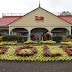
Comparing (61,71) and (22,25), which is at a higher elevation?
(22,25)

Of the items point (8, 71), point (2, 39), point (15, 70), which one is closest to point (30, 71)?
point (15, 70)

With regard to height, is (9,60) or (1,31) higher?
(1,31)

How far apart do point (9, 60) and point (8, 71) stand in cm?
162

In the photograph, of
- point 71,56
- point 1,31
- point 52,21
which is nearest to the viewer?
point 71,56

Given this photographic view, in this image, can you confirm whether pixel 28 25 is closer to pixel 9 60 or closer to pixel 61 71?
pixel 9 60

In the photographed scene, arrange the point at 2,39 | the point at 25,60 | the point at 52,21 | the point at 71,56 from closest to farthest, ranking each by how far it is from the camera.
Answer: the point at 25,60
the point at 71,56
the point at 2,39
the point at 52,21

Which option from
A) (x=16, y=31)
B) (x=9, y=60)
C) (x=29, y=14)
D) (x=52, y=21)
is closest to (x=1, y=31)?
(x=16, y=31)

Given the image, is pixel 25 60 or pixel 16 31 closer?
pixel 25 60

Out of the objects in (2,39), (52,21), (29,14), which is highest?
(29,14)

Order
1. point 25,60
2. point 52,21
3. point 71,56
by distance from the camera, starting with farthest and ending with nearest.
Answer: point 52,21 → point 71,56 → point 25,60

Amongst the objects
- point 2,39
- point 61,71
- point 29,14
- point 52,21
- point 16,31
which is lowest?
point 61,71

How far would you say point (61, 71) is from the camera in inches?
161

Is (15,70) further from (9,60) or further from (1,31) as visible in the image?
(1,31)

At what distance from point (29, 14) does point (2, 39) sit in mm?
6683
